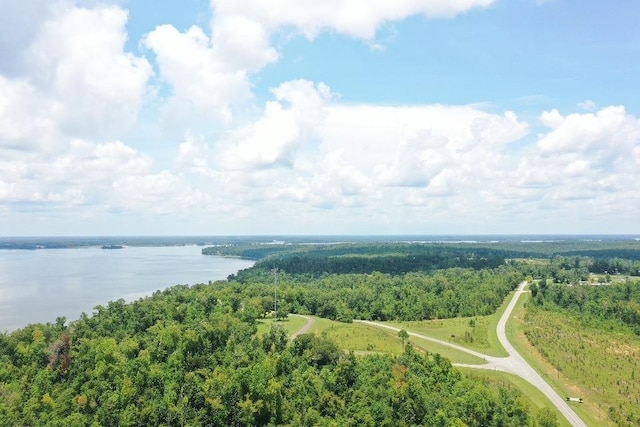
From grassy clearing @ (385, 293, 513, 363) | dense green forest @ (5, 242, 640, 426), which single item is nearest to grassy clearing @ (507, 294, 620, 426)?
grassy clearing @ (385, 293, 513, 363)

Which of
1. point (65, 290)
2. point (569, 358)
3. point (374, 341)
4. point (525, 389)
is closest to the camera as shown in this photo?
point (525, 389)

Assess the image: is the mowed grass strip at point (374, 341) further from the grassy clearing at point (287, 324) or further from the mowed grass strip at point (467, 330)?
the mowed grass strip at point (467, 330)

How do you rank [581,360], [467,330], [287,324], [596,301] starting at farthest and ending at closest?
[596,301] < [287,324] < [467,330] < [581,360]

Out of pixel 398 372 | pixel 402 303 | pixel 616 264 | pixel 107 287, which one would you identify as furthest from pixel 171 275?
pixel 616 264

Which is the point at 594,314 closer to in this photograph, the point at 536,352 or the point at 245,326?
the point at 536,352

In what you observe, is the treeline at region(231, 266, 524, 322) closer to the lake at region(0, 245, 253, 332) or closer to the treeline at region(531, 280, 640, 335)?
the treeline at region(531, 280, 640, 335)

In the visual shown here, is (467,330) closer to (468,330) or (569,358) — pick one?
(468,330)

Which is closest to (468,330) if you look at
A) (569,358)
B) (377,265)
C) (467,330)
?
(467,330)
